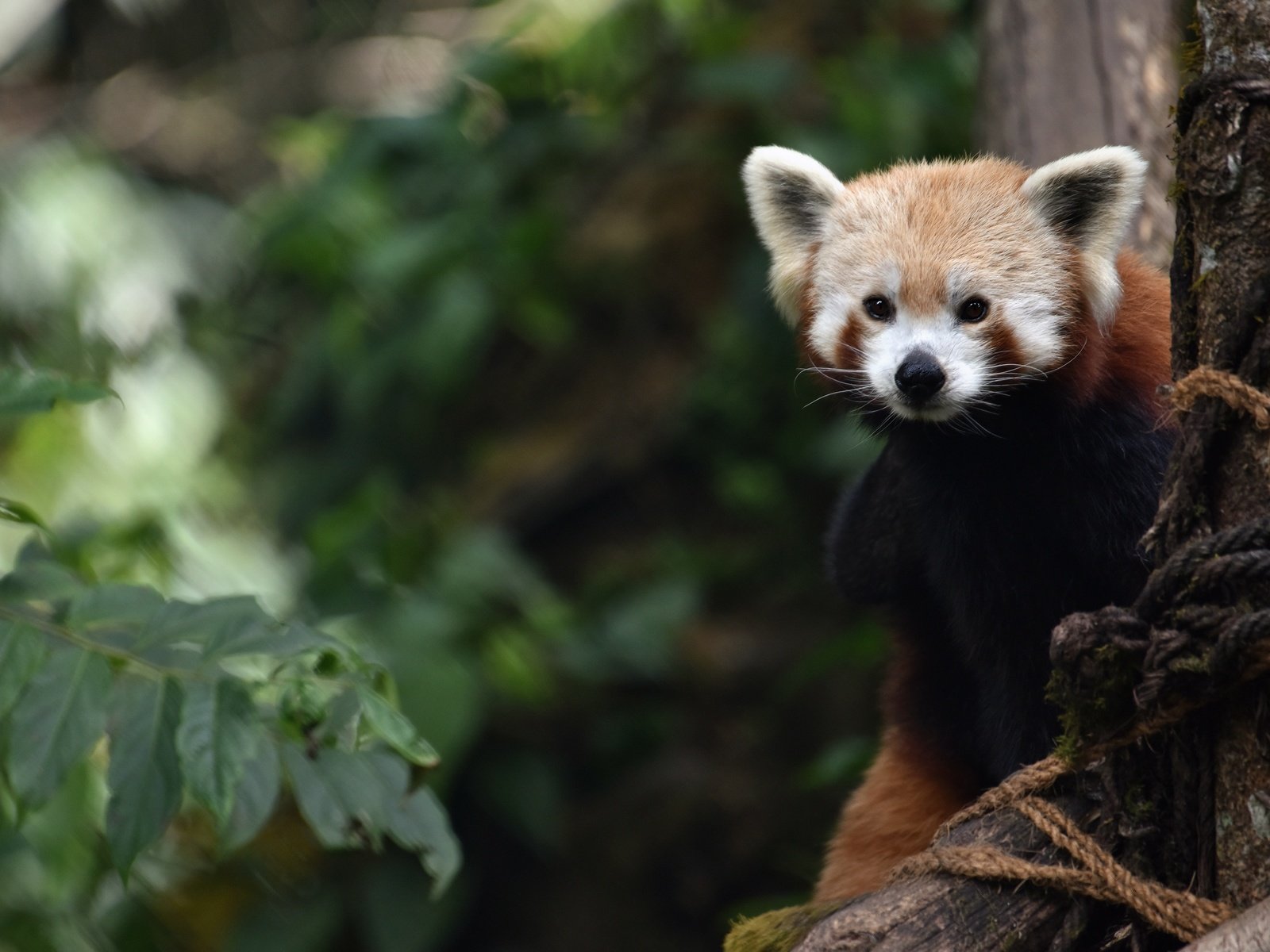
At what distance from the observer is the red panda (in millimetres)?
2256

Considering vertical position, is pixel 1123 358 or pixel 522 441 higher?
pixel 1123 358

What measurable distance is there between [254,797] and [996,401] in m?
1.42

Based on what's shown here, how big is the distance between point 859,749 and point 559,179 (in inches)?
117

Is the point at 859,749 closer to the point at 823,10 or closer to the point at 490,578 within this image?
the point at 490,578

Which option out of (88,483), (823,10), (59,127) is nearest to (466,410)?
(88,483)

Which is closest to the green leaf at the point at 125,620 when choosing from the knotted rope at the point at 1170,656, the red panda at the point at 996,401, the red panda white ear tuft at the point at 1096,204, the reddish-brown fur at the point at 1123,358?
the knotted rope at the point at 1170,656

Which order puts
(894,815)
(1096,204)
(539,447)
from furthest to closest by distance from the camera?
(539,447)
(894,815)
(1096,204)

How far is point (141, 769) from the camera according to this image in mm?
1827

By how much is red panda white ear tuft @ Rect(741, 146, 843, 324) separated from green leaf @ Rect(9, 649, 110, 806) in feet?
5.09

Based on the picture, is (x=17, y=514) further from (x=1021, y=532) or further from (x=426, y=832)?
(x=1021, y=532)

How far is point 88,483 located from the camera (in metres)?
5.01

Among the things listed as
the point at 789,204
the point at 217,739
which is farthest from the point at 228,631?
the point at 789,204

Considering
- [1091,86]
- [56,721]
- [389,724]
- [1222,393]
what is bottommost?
[389,724]

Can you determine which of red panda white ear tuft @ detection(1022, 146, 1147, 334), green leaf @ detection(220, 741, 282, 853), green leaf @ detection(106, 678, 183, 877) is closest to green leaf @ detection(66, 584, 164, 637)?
green leaf @ detection(106, 678, 183, 877)
